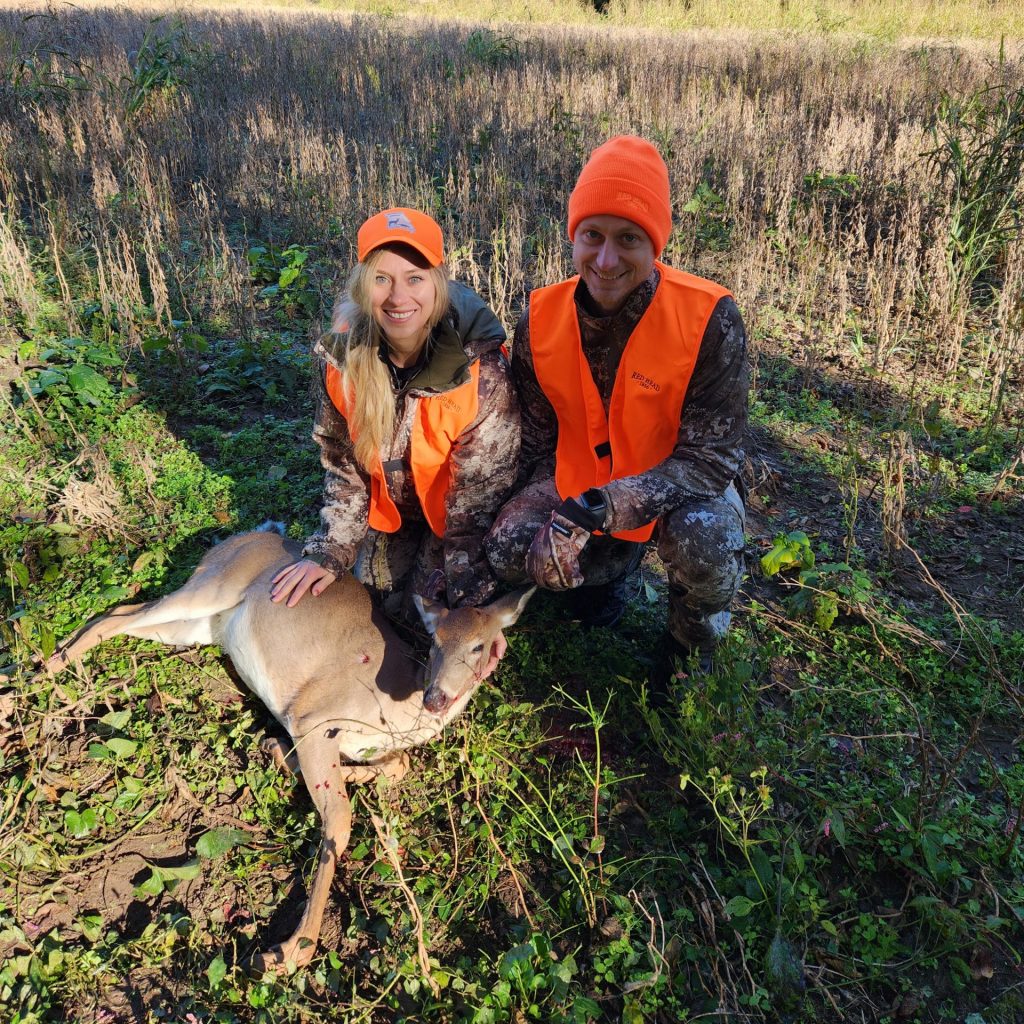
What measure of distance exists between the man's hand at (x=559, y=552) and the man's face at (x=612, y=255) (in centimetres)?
89

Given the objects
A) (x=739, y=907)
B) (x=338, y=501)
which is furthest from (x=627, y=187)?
(x=739, y=907)

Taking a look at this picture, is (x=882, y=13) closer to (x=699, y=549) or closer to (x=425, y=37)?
(x=425, y=37)

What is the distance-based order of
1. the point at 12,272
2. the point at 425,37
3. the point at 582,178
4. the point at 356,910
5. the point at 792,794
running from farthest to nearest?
the point at 425,37
the point at 12,272
the point at 582,178
the point at 792,794
the point at 356,910

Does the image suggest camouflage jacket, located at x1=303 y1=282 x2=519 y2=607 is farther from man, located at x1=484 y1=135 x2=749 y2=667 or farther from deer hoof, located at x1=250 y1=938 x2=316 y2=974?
deer hoof, located at x1=250 y1=938 x2=316 y2=974

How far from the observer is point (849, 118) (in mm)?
9047

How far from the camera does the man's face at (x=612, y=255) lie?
9.62 ft

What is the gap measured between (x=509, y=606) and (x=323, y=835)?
3.42ft

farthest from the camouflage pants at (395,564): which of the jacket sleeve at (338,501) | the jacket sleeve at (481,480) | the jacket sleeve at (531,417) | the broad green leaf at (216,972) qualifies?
the broad green leaf at (216,972)

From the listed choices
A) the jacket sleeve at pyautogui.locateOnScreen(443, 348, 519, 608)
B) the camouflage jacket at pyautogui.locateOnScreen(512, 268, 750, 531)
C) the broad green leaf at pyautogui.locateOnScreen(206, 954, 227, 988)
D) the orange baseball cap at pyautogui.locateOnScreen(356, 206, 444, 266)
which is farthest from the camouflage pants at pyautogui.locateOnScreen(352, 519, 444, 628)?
the broad green leaf at pyautogui.locateOnScreen(206, 954, 227, 988)

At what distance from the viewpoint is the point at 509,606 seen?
3154 mm

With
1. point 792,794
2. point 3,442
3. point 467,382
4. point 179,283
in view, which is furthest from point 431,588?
point 179,283

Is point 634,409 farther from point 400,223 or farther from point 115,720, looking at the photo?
point 115,720

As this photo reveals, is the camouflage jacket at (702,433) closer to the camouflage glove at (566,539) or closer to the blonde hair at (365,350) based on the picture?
the camouflage glove at (566,539)

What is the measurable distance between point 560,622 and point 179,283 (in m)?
4.22
